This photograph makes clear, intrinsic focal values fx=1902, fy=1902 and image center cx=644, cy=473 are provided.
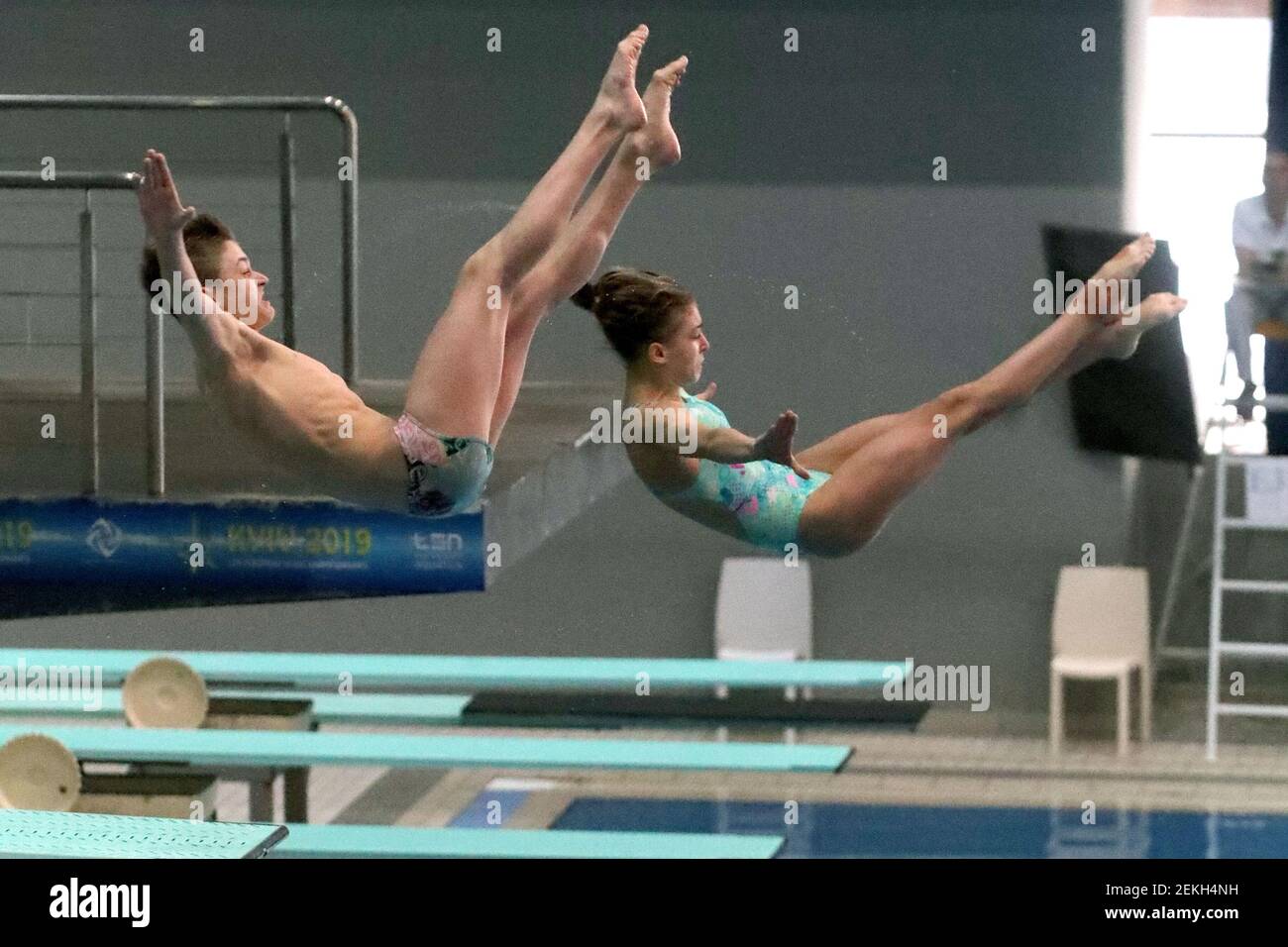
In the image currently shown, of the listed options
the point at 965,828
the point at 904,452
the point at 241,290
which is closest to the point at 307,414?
the point at 241,290

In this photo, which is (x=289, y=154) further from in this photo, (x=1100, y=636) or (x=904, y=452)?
(x=1100, y=636)

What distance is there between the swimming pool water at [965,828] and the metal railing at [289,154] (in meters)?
2.11

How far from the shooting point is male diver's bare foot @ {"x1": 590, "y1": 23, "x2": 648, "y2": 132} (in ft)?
12.3

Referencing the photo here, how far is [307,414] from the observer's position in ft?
13.6

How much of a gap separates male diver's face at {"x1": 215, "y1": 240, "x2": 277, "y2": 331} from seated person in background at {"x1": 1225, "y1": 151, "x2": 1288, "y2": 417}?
2365 millimetres

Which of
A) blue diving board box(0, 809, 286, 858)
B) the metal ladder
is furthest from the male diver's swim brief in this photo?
the metal ladder

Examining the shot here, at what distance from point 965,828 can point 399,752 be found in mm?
1894

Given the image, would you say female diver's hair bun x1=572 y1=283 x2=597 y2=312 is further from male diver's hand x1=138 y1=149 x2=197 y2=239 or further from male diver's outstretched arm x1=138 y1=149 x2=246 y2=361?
male diver's hand x1=138 y1=149 x2=197 y2=239

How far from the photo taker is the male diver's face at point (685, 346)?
13.3ft

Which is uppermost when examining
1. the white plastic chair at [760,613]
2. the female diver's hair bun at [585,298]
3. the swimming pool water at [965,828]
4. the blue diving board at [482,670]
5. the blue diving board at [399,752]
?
the female diver's hair bun at [585,298]

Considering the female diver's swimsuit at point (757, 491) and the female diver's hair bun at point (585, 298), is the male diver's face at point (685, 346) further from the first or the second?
the female diver's hair bun at point (585, 298)

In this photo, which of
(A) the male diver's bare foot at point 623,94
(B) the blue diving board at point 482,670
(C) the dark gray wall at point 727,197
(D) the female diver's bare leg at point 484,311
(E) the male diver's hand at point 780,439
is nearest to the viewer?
(E) the male diver's hand at point 780,439

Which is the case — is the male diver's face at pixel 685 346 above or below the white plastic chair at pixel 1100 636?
above

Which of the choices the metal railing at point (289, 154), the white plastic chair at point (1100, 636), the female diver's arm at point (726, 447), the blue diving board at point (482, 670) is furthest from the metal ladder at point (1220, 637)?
the metal railing at point (289, 154)
